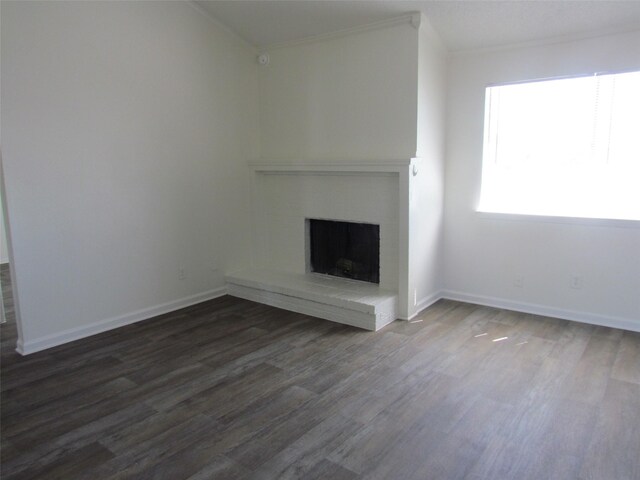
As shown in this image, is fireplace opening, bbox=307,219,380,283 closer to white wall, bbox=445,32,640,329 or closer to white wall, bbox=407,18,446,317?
white wall, bbox=407,18,446,317

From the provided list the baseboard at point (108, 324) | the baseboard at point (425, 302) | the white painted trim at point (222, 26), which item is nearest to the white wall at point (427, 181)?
the baseboard at point (425, 302)

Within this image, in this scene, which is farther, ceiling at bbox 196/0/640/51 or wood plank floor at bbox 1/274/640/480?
ceiling at bbox 196/0/640/51

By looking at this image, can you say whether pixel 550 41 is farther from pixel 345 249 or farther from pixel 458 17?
pixel 345 249

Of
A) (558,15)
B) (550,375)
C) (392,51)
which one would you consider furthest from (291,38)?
(550,375)

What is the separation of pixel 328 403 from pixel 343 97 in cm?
288

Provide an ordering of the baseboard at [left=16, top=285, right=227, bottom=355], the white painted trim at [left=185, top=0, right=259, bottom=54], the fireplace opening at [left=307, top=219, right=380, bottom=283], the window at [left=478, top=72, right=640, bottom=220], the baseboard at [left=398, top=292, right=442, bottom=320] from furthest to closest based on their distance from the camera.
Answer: the fireplace opening at [left=307, top=219, right=380, bottom=283], the white painted trim at [left=185, top=0, right=259, bottom=54], the baseboard at [left=398, top=292, right=442, bottom=320], the window at [left=478, top=72, right=640, bottom=220], the baseboard at [left=16, top=285, right=227, bottom=355]

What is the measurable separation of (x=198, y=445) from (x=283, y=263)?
9.38 ft

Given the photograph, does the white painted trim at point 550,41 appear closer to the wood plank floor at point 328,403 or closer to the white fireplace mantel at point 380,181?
the white fireplace mantel at point 380,181

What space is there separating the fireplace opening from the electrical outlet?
1.72 meters

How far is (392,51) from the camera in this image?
13.1ft

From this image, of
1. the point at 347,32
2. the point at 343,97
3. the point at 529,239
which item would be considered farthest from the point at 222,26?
the point at 529,239

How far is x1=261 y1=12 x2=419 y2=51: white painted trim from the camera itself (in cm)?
383

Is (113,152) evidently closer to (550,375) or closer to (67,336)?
(67,336)

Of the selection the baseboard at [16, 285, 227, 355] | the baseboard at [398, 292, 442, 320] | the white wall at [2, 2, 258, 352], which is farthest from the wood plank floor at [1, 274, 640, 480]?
the white wall at [2, 2, 258, 352]
